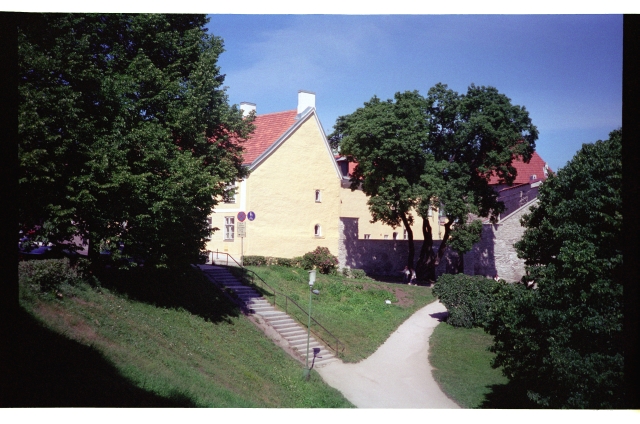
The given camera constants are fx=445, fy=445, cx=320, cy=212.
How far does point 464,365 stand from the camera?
52.3ft

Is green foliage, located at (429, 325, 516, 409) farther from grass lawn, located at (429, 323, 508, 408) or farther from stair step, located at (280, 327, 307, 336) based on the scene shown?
stair step, located at (280, 327, 307, 336)

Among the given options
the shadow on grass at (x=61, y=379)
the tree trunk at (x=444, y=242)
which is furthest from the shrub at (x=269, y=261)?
the shadow on grass at (x=61, y=379)

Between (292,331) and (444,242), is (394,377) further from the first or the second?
(444,242)

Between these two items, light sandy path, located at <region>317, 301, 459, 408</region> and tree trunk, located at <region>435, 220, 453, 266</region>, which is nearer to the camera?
light sandy path, located at <region>317, 301, 459, 408</region>

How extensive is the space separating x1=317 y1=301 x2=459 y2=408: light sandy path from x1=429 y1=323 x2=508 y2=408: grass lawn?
1.16ft

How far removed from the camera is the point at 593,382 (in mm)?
8445

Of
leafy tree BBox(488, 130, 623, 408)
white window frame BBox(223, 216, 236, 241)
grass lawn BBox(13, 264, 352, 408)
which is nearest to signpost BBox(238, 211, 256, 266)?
white window frame BBox(223, 216, 236, 241)

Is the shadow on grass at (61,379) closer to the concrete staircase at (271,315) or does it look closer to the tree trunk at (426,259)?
the concrete staircase at (271,315)

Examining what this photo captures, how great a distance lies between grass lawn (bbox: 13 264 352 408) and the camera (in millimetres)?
8367

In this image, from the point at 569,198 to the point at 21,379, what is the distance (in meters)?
11.6

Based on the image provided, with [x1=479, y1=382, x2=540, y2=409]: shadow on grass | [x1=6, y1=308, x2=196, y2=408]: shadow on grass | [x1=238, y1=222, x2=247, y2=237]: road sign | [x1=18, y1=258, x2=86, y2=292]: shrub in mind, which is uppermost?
[x1=238, y1=222, x2=247, y2=237]: road sign

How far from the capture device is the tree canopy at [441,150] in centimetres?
2405

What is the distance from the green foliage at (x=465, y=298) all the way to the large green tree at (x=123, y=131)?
11.2 m

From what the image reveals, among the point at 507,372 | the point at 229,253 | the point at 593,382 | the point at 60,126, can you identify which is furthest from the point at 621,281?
the point at 229,253
